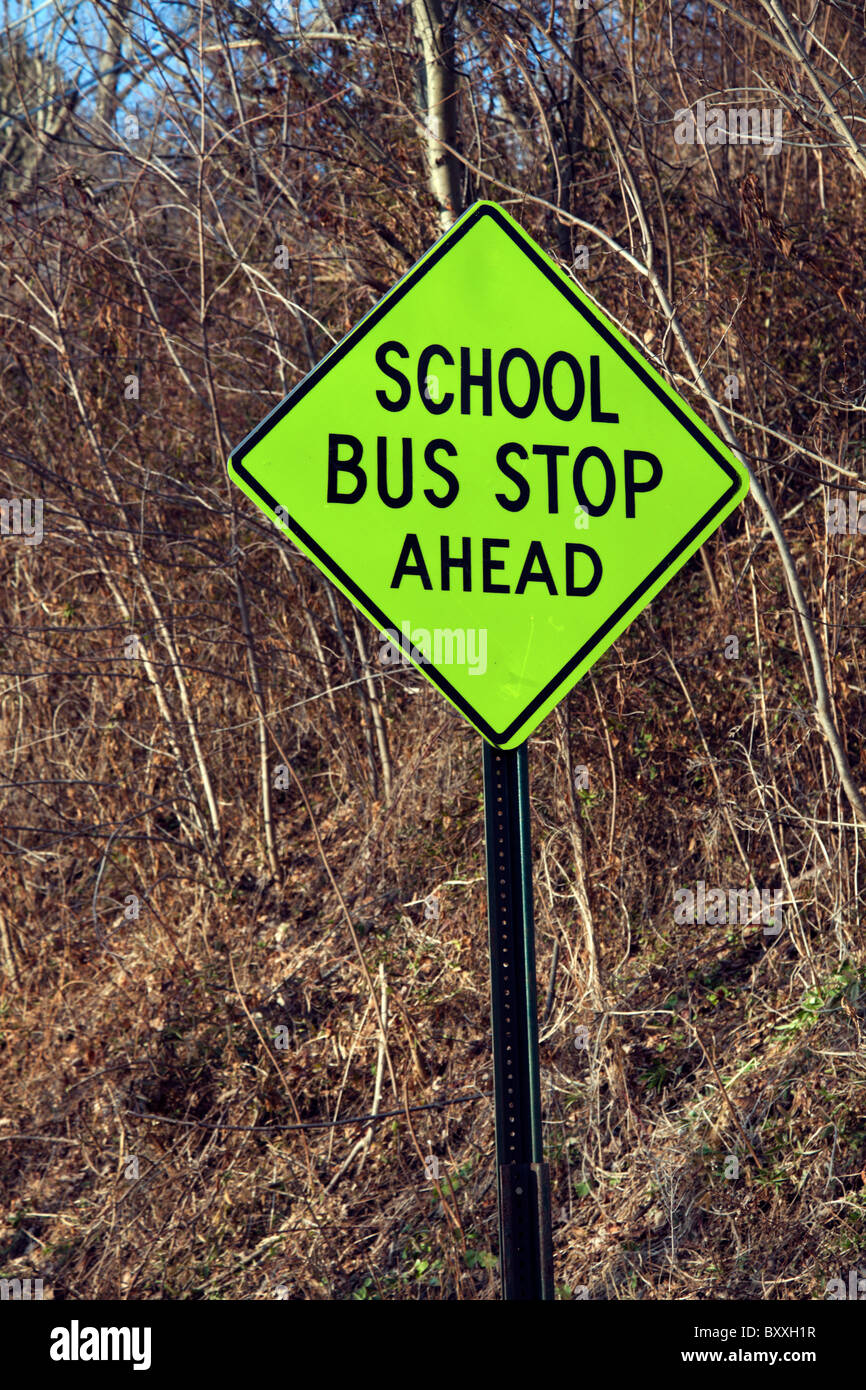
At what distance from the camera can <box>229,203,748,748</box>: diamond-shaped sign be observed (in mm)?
3016

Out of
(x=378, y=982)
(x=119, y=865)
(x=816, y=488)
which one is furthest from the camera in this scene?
(x=119, y=865)

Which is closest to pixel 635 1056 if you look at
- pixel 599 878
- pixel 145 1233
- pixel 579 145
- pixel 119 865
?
pixel 599 878

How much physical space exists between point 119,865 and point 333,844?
5.40 feet

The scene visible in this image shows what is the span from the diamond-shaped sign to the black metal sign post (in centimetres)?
38

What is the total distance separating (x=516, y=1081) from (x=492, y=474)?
148 centimetres

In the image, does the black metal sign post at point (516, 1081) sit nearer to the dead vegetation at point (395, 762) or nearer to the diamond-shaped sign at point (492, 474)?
the diamond-shaped sign at point (492, 474)

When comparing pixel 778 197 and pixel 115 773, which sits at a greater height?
pixel 778 197

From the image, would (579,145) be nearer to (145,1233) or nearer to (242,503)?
(242,503)

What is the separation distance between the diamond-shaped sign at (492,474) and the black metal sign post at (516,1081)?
38 centimetres

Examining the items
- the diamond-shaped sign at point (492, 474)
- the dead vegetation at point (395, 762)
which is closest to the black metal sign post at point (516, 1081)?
the diamond-shaped sign at point (492, 474)

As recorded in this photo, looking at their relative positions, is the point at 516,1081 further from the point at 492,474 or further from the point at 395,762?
the point at 395,762

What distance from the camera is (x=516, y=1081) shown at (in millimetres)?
2773

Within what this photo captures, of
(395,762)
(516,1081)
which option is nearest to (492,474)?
(516,1081)

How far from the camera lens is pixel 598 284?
737 cm
